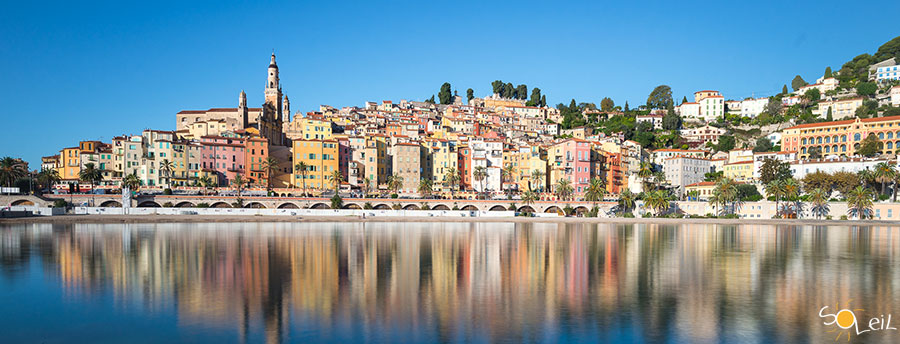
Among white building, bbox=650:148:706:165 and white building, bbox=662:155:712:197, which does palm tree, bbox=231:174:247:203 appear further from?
white building, bbox=650:148:706:165

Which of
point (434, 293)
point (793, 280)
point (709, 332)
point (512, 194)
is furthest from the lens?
point (512, 194)

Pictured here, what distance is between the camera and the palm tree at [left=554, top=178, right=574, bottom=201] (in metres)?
79.4

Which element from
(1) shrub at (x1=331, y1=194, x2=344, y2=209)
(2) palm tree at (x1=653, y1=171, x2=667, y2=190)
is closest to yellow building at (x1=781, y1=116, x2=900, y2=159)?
(2) palm tree at (x1=653, y1=171, x2=667, y2=190)

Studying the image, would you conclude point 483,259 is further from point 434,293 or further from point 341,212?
point 341,212

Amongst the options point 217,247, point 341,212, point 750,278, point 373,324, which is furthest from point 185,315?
point 341,212

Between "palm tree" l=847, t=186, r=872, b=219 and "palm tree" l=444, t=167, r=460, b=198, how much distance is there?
48.2m

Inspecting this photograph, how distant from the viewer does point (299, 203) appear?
69.8 m

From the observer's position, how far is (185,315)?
53.3ft

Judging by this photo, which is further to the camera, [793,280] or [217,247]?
[217,247]

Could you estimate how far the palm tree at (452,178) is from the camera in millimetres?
81125

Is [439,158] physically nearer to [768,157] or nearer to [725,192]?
[725,192]

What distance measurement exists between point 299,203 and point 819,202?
62.9 metres

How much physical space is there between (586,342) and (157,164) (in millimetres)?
77564

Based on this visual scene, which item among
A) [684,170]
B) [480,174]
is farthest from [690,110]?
[480,174]
